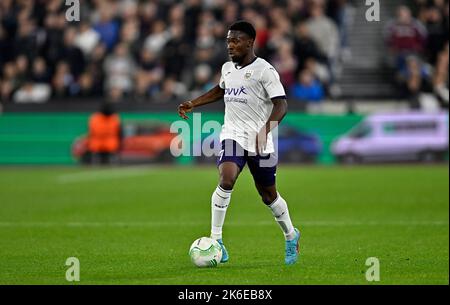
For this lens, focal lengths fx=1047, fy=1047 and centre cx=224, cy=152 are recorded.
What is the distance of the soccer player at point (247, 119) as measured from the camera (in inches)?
411

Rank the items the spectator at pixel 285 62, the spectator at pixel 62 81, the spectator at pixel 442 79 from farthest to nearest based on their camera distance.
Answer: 1. the spectator at pixel 62 81
2. the spectator at pixel 285 62
3. the spectator at pixel 442 79

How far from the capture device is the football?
1042cm

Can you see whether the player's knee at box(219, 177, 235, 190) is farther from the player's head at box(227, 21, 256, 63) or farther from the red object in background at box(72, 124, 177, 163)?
the red object in background at box(72, 124, 177, 163)

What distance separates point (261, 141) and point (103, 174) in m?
17.4

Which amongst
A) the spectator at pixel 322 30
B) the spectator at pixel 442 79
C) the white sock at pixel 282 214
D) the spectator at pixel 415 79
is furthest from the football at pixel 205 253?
the spectator at pixel 322 30

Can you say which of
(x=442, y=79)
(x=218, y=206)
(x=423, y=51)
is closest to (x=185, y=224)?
(x=218, y=206)

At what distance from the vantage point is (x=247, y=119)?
34.9 ft

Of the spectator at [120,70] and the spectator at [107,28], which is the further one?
the spectator at [107,28]

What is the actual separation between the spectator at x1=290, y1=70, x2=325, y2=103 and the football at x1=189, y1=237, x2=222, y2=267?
20.1m

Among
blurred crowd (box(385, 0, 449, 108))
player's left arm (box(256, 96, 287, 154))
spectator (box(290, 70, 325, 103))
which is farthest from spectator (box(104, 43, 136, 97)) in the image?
player's left arm (box(256, 96, 287, 154))

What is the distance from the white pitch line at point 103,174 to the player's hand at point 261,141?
48.2 feet

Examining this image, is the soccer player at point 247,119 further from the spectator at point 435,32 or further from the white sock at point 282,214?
the spectator at point 435,32

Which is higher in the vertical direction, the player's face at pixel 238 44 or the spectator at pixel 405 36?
the player's face at pixel 238 44

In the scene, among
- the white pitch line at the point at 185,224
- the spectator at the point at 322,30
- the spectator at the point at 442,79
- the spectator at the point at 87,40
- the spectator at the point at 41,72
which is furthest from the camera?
the spectator at the point at 87,40
